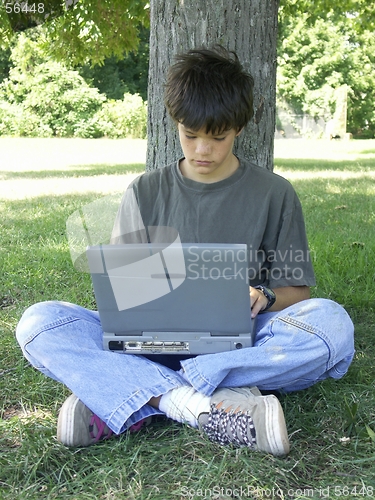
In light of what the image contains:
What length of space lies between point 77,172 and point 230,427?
→ 9040 mm

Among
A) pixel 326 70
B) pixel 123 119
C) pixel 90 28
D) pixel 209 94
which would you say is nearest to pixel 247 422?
pixel 209 94

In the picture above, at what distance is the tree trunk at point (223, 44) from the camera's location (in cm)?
298

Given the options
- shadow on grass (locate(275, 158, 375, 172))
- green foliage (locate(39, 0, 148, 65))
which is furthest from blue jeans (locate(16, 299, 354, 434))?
shadow on grass (locate(275, 158, 375, 172))

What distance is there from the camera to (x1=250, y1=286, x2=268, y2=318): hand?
233cm

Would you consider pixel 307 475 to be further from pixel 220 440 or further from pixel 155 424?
pixel 155 424

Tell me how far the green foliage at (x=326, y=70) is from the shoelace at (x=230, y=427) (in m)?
27.7

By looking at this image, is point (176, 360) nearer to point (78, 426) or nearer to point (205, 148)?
point (78, 426)

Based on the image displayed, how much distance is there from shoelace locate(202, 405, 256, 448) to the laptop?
0.22 m

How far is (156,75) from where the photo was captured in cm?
321

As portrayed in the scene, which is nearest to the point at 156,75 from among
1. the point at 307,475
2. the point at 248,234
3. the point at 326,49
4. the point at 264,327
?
the point at 248,234

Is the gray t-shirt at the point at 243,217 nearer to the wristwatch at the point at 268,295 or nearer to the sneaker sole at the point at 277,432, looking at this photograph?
the wristwatch at the point at 268,295

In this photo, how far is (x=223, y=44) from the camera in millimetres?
2988

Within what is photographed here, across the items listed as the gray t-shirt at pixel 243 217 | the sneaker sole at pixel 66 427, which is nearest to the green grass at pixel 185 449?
the sneaker sole at pixel 66 427

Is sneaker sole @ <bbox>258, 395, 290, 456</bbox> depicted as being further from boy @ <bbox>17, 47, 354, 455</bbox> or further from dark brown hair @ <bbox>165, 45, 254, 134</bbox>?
dark brown hair @ <bbox>165, 45, 254, 134</bbox>
